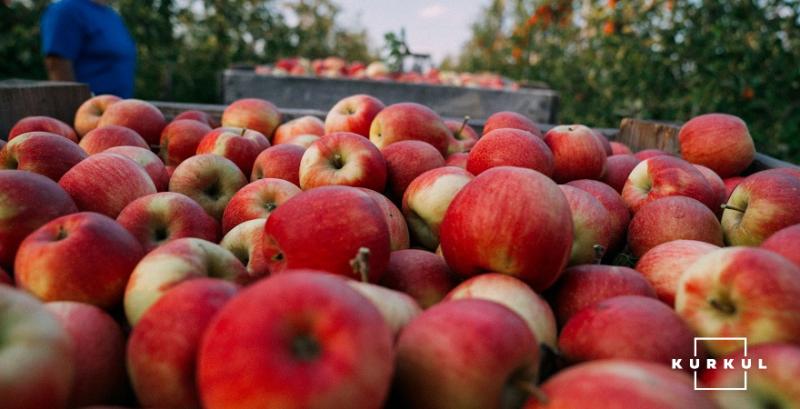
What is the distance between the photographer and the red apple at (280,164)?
209 centimetres

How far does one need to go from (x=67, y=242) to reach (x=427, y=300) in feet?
2.64

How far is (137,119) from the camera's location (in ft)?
8.74

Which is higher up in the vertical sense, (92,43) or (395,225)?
(92,43)

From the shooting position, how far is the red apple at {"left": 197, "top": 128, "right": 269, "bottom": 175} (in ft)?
7.36

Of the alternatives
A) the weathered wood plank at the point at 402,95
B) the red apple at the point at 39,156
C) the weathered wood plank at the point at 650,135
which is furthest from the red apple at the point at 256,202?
the weathered wood plank at the point at 402,95

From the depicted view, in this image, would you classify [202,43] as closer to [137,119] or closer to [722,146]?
[137,119]

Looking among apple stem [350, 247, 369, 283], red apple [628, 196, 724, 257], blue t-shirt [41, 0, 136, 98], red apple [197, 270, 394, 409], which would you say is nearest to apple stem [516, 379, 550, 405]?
red apple [197, 270, 394, 409]

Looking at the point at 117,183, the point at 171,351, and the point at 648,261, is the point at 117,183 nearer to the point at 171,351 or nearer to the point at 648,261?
the point at 171,351

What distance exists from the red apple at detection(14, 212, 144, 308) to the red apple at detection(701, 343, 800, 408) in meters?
1.20

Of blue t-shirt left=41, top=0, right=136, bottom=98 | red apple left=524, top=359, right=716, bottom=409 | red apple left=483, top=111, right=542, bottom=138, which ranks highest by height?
blue t-shirt left=41, top=0, right=136, bottom=98

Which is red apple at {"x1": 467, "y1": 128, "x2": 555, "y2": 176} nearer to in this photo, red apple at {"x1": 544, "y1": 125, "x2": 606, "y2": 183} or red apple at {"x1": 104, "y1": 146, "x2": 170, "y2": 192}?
red apple at {"x1": 544, "y1": 125, "x2": 606, "y2": 183}

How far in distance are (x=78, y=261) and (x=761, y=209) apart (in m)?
1.90

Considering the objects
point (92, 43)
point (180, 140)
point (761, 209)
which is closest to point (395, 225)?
point (761, 209)

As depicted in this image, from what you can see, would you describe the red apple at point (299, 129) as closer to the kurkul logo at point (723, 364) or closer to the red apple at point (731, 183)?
the red apple at point (731, 183)
